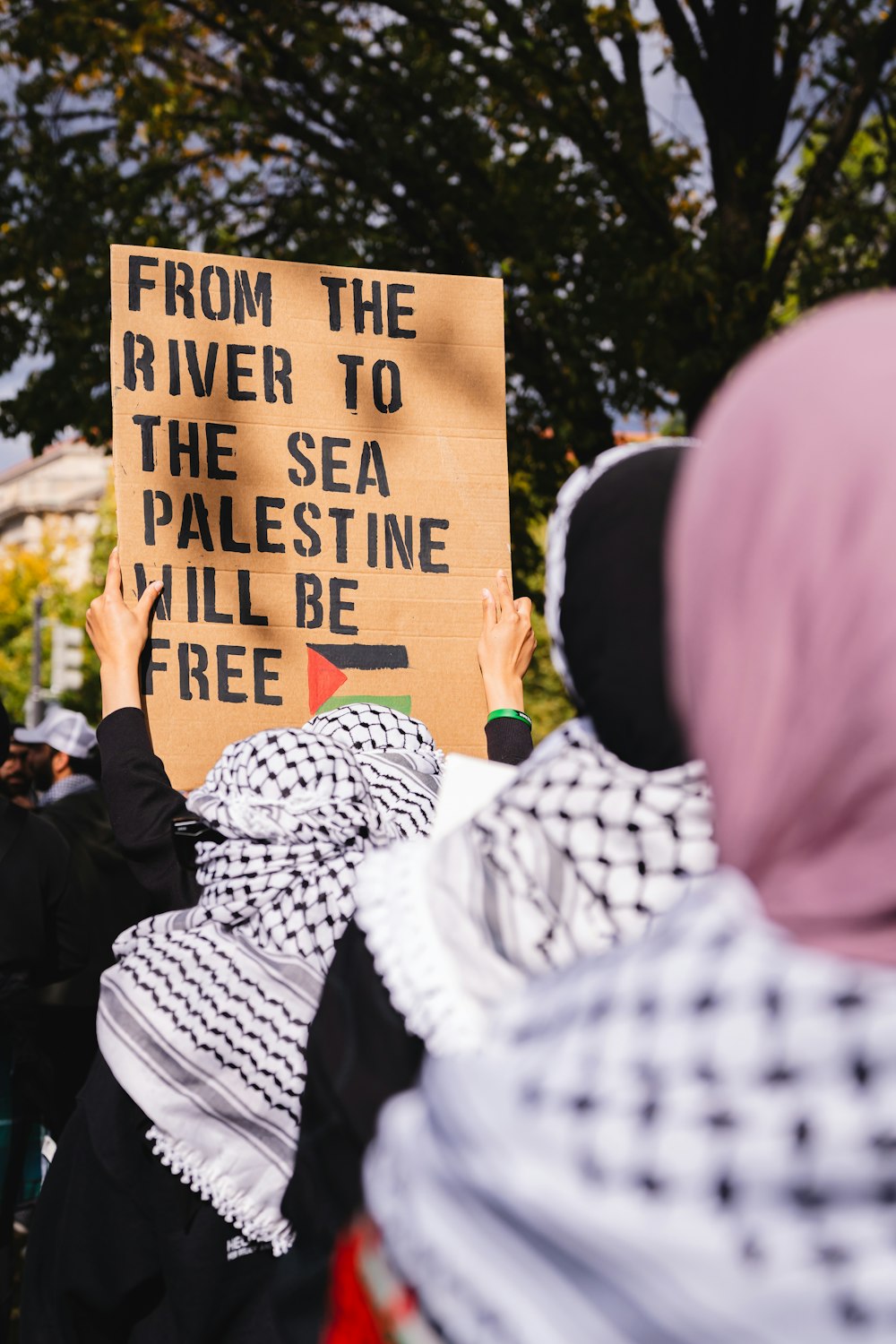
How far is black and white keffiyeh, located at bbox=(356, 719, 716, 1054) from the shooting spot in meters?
1.03

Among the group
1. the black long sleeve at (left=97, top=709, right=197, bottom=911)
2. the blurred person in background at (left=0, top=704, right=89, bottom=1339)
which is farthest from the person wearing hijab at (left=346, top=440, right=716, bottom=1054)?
the blurred person in background at (left=0, top=704, right=89, bottom=1339)

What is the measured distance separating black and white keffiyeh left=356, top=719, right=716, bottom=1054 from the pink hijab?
0.20 meters

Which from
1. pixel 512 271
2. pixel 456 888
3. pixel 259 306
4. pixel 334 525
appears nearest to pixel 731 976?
pixel 456 888

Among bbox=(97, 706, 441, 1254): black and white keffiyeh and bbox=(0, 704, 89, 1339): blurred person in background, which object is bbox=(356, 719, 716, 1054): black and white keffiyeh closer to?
bbox=(97, 706, 441, 1254): black and white keffiyeh

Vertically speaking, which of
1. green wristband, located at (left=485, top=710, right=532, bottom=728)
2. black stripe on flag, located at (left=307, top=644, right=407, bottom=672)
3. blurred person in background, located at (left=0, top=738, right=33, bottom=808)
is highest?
black stripe on flag, located at (left=307, top=644, right=407, bottom=672)

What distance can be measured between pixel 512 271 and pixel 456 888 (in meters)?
6.36

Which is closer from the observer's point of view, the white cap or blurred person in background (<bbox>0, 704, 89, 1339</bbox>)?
blurred person in background (<bbox>0, 704, 89, 1339</bbox>)

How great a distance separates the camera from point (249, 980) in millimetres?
1741

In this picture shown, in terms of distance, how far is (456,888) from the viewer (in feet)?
3.63

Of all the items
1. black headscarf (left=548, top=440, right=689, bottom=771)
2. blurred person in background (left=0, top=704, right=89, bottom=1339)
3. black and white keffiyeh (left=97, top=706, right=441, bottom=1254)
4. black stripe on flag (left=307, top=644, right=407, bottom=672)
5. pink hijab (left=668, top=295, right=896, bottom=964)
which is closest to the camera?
pink hijab (left=668, top=295, right=896, bottom=964)

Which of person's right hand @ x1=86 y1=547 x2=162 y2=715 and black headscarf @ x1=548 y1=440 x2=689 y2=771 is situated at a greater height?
black headscarf @ x1=548 y1=440 x2=689 y2=771

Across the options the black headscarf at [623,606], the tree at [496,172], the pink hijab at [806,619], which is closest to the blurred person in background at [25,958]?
the black headscarf at [623,606]

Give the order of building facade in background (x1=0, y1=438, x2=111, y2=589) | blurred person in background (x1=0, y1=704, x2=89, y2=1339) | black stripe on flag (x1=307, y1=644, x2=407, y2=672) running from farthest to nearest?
building facade in background (x1=0, y1=438, x2=111, y2=589) < blurred person in background (x1=0, y1=704, x2=89, y2=1339) < black stripe on flag (x1=307, y1=644, x2=407, y2=672)

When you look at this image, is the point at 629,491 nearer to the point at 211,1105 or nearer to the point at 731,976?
the point at 731,976
